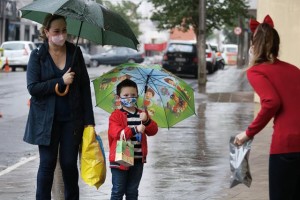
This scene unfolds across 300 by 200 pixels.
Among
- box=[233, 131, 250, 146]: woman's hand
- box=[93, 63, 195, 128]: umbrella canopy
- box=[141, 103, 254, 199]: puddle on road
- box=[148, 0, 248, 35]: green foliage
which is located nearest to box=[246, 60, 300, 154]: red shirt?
box=[233, 131, 250, 146]: woman's hand

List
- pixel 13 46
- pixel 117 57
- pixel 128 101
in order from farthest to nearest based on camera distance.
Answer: pixel 117 57 < pixel 13 46 < pixel 128 101

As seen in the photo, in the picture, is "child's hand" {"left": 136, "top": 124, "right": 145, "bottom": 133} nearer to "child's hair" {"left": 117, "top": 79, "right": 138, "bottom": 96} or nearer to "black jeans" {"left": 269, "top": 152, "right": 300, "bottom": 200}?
"child's hair" {"left": 117, "top": 79, "right": 138, "bottom": 96}

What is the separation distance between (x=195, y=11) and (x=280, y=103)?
33.7 m

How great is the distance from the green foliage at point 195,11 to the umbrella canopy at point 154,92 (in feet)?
103

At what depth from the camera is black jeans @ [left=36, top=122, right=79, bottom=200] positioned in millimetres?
6754

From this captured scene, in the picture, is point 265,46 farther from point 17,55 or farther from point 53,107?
point 17,55

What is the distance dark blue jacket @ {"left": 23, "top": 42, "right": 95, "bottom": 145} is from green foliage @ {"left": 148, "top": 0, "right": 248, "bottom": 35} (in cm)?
3179

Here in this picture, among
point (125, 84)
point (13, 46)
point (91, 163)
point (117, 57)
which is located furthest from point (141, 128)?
point (117, 57)

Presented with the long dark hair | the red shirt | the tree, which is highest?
the long dark hair

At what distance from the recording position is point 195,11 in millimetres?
38594

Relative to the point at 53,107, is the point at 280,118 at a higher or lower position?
higher

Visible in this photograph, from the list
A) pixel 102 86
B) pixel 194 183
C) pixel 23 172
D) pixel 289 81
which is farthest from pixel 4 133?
pixel 289 81

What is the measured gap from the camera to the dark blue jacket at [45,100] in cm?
670

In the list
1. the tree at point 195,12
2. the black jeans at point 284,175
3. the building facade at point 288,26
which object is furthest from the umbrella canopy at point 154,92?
the tree at point 195,12
